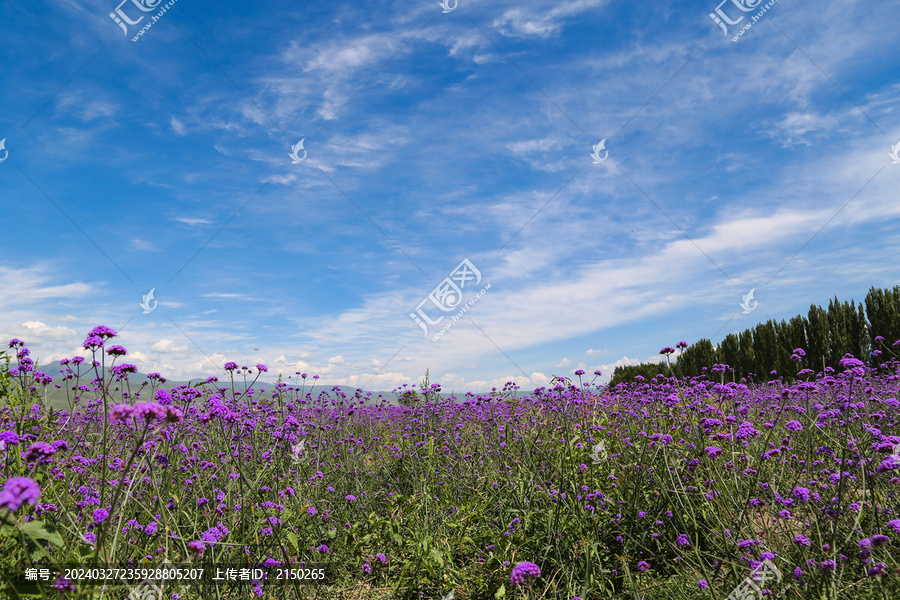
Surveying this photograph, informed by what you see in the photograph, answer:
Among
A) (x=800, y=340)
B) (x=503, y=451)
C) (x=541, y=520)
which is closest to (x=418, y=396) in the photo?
(x=503, y=451)

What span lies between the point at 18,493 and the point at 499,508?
139 inches

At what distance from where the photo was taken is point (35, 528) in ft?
6.09

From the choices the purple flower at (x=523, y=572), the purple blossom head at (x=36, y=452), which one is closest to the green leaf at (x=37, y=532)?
the purple blossom head at (x=36, y=452)

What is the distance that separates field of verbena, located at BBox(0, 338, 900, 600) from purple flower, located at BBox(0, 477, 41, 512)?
0.05 ft

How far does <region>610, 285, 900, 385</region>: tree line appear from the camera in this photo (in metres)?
21.9

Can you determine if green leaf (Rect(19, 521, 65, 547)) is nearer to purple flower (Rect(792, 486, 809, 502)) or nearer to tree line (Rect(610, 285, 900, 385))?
purple flower (Rect(792, 486, 809, 502))

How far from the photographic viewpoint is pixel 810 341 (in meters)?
24.0

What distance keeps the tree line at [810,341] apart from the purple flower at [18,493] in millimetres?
22182

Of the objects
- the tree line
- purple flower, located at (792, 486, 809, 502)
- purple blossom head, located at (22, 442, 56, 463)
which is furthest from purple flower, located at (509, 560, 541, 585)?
the tree line

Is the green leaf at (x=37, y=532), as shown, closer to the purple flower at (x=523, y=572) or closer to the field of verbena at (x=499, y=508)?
the field of verbena at (x=499, y=508)

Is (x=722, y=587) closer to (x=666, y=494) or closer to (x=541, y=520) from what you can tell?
(x=666, y=494)

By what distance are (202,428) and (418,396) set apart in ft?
10.7

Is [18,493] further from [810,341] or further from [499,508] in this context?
[810,341]

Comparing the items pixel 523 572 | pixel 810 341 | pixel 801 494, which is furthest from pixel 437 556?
pixel 810 341
